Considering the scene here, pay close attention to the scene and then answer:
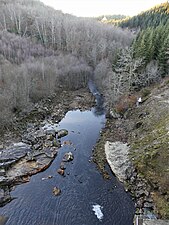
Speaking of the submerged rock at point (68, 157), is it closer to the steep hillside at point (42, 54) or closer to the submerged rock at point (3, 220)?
the submerged rock at point (3, 220)

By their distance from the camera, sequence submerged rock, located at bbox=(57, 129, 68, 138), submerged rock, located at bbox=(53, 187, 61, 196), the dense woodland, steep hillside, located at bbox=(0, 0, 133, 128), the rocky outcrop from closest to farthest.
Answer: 1. submerged rock, located at bbox=(53, 187, 61, 196)
2. the rocky outcrop
3. submerged rock, located at bbox=(57, 129, 68, 138)
4. steep hillside, located at bbox=(0, 0, 133, 128)
5. the dense woodland

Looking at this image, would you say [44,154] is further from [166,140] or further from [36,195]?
[166,140]

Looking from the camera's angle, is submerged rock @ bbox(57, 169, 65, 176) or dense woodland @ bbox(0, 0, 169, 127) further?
dense woodland @ bbox(0, 0, 169, 127)

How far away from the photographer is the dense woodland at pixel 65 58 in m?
50.7

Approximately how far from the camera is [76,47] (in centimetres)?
8612

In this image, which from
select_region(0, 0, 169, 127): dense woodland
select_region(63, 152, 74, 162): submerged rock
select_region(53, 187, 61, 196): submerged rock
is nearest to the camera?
select_region(53, 187, 61, 196): submerged rock

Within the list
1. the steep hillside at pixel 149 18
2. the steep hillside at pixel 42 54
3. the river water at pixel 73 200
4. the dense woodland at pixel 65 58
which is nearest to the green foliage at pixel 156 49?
the dense woodland at pixel 65 58

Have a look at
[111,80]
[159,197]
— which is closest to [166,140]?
[159,197]

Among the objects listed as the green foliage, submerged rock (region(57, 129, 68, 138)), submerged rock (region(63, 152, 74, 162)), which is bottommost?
submerged rock (region(57, 129, 68, 138))

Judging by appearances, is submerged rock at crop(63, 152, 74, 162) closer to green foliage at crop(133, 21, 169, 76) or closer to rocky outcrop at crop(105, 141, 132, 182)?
rocky outcrop at crop(105, 141, 132, 182)

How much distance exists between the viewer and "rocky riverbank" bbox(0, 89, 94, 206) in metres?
30.7

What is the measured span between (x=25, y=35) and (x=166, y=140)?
70.3 metres

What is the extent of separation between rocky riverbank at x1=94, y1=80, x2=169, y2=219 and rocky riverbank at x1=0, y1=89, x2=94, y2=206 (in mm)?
8240

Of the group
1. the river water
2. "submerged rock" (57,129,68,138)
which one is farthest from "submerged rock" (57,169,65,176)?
"submerged rock" (57,129,68,138)
